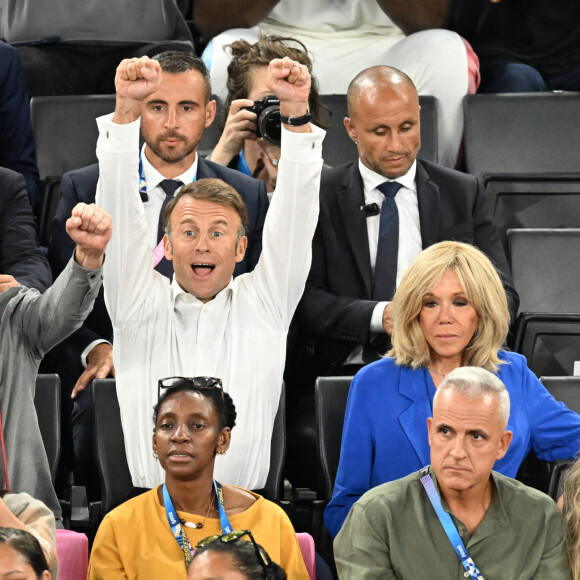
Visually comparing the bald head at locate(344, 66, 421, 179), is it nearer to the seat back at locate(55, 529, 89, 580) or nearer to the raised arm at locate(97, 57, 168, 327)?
the raised arm at locate(97, 57, 168, 327)

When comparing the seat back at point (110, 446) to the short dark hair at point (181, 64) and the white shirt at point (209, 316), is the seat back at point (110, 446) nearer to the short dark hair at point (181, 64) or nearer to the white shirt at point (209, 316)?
the white shirt at point (209, 316)

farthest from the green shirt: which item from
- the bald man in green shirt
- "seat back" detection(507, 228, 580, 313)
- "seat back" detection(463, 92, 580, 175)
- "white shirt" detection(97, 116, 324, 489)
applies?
"seat back" detection(463, 92, 580, 175)

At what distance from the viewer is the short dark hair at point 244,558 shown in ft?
7.17

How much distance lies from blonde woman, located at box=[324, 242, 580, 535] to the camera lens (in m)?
0.87

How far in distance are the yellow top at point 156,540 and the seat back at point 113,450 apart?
0.30m

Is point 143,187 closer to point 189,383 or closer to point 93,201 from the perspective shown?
point 93,201

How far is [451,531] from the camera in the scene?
2564 mm

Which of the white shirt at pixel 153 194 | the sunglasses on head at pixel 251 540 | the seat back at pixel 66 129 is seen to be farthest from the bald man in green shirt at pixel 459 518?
the seat back at pixel 66 129

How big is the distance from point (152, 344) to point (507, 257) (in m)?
1.34

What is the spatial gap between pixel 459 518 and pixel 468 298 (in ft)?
1.94

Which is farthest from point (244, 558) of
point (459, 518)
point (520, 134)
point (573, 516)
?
point (520, 134)

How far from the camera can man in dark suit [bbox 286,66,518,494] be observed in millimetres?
3508

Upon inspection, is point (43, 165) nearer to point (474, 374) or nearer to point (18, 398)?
point (18, 398)

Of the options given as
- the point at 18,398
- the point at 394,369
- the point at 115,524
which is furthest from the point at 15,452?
the point at 394,369
